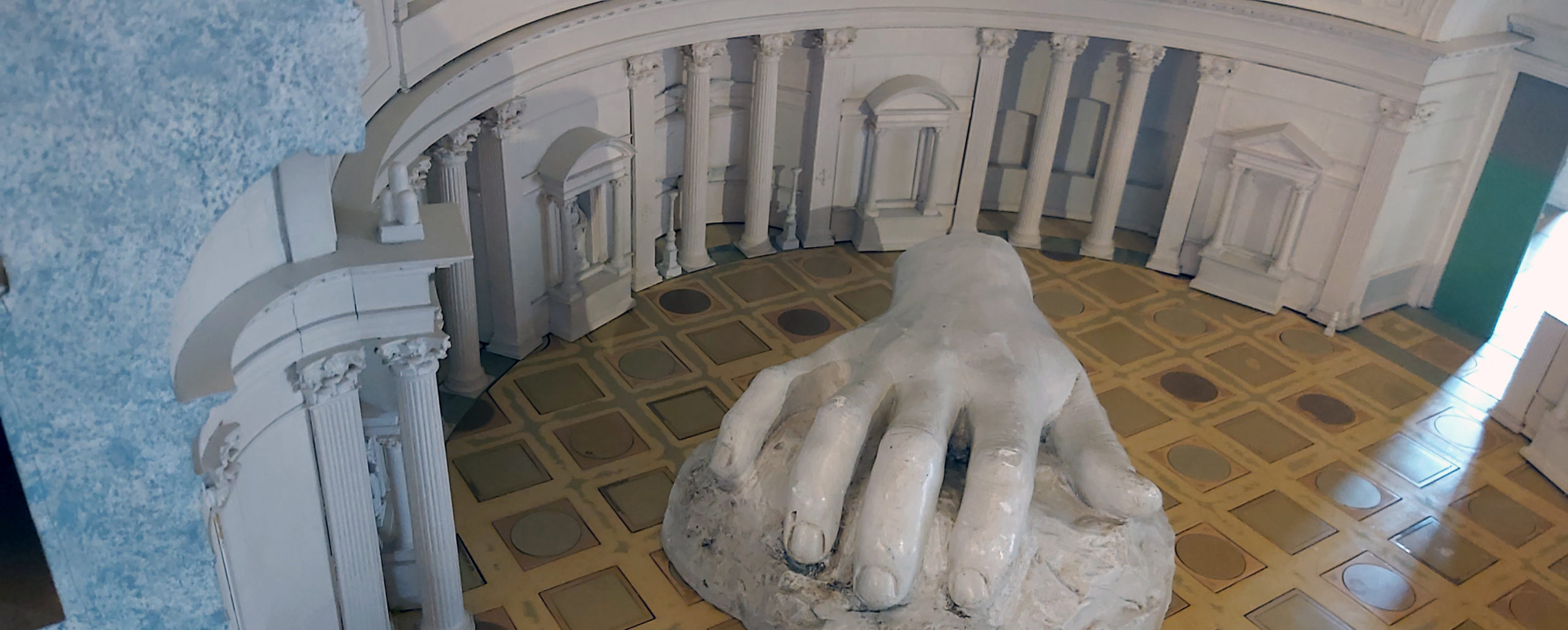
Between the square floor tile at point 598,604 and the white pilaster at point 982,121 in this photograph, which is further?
the white pilaster at point 982,121

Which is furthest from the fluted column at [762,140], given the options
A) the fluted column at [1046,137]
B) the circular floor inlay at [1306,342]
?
the circular floor inlay at [1306,342]

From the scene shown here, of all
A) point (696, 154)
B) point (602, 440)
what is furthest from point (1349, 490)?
point (696, 154)

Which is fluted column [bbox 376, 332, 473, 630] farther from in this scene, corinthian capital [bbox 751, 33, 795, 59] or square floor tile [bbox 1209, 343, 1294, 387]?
square floor tile [bbox 1209, 343, 1294, 387]

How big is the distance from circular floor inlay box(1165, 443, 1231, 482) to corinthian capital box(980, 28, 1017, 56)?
17.9 ft

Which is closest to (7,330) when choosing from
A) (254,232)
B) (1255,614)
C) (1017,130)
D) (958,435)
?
(254,232)

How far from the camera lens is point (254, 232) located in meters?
5.68

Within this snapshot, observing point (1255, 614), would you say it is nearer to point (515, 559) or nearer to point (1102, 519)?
point (1102, 519)

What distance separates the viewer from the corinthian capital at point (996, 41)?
45.8 ft

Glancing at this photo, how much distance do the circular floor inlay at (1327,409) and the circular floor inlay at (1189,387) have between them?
2.93 ft

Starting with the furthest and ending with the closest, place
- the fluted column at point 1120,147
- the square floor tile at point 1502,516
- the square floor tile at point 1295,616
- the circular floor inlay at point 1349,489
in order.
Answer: the fluted column at point 1120,147
the circular floor inlay at point 1349,489
the square floor tile at point 1502,516
the square floor tile at point 1295,616

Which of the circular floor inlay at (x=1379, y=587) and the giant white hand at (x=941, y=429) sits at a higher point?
the giant white hand at (x=941, y=429)

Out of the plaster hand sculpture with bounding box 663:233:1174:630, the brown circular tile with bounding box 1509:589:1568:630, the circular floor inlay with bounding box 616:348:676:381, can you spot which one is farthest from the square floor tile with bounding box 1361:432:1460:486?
the circular floor inlay with bounding box 616:348:676:381

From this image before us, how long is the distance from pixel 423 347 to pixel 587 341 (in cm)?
558

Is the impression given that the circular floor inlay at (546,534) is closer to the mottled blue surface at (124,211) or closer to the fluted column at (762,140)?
the mottled blue surface at (124,211)
